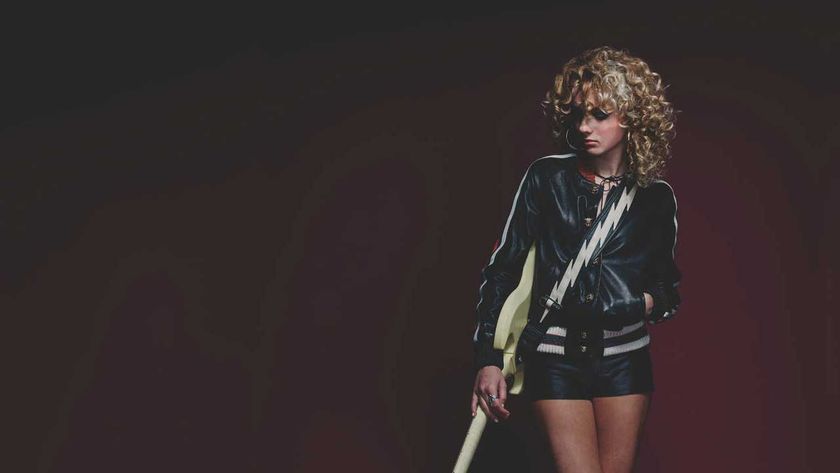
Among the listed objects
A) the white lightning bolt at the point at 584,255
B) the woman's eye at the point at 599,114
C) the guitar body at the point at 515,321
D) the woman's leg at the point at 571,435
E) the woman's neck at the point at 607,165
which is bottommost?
the woman's leg at the point at 571,435

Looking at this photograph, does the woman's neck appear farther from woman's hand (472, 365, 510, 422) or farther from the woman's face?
woman's hand (472, 365, 510, 422)

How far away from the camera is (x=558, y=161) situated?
2.77 metres

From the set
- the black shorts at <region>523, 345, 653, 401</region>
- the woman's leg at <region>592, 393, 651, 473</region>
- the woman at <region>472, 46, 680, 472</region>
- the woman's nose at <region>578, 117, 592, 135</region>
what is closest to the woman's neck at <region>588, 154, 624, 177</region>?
the woman at <region>472, 46, 680, 472</region>

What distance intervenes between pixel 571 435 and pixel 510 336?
0.28 meters

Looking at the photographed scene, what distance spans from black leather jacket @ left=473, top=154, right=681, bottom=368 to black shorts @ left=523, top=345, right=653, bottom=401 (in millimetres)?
86

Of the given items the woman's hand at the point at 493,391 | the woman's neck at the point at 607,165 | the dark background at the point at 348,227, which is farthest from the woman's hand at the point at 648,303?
the dark background at the point at 348,227

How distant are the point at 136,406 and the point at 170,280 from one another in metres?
0.45

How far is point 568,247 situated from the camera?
8.85 ft

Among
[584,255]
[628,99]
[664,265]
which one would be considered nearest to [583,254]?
[584,255]

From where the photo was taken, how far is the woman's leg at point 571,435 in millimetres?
2662

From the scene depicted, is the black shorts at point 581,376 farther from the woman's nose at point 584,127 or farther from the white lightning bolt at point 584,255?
the woman's nose at point 584,127

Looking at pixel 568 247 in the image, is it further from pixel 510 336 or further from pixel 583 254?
pixel 510 336

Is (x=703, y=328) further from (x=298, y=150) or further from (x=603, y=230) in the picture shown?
(x=298, y=150)

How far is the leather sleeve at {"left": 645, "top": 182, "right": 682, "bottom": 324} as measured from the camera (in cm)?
279
